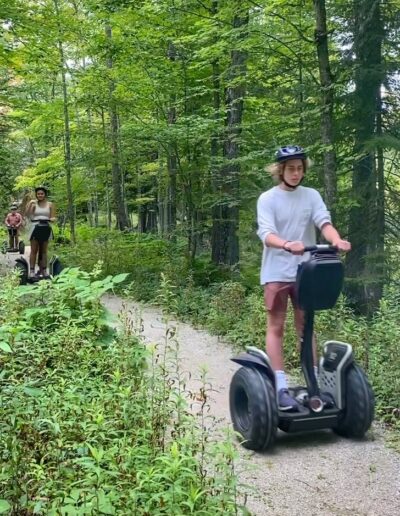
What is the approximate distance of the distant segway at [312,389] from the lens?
3.60 meters

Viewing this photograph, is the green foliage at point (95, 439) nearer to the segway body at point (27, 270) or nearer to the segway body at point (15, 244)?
the segway body at point (27, 270)

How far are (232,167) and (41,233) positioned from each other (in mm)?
4062

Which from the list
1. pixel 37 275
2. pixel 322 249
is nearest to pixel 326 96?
pixel 322 249

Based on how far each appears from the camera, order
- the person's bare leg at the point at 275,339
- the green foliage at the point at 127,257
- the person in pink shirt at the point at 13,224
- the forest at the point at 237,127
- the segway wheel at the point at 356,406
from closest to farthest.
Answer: the segway wheel at the point at 356,406
the person's bare leg at the point at 275,339
the forest at the point at 237,127
the green foliage at the point at 127,257
the person in pink shirt at the point at 13,224

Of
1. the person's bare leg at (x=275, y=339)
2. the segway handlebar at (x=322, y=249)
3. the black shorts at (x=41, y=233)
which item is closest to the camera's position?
the segway handlebar at (x=322, y=249)

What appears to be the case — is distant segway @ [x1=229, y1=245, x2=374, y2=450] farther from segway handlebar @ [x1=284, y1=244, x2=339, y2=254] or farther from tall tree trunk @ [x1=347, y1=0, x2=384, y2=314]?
tall tree trunk @ [x1=347, y1=0, x2=384, y2=314]

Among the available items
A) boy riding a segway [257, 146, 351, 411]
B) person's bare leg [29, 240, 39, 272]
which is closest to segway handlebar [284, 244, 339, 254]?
boy riding a segway [257, 146, 351, 411]

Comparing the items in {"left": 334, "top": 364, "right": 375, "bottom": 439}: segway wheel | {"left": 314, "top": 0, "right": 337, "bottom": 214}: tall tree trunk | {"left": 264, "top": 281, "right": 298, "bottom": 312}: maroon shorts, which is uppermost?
{"left": 314, "top": 0, "right": 337, "bottom": 214}: tall tree trunk

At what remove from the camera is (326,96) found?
24.2 feet

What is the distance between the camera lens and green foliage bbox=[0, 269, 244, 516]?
96.7 inches

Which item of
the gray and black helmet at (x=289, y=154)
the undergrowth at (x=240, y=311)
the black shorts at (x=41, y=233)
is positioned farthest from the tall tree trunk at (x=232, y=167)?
the gray and black helmet at (x=289, y=154)

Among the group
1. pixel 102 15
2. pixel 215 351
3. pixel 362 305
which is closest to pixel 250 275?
pixel 362 305

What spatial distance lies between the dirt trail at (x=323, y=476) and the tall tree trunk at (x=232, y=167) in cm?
610

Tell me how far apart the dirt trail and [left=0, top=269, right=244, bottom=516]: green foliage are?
344 mm
